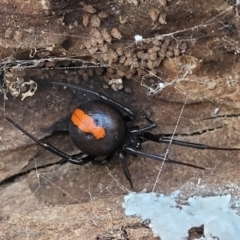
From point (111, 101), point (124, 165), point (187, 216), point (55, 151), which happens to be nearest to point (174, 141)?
point (124, 165)

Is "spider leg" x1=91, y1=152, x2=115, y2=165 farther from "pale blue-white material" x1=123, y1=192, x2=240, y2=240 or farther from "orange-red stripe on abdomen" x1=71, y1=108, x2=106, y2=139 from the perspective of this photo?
"pale blue-white material" x1=123, y1=192, x2=240, y2=240

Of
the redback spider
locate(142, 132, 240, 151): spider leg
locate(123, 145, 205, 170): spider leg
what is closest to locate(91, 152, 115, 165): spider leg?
the redback spider

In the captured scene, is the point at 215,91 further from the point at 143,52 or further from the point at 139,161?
the point at 139,161

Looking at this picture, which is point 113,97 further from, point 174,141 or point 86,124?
point 174,141

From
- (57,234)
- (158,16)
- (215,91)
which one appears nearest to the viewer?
(57,234)

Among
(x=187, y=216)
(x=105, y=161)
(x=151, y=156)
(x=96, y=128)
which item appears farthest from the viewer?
(x=105, y=161)

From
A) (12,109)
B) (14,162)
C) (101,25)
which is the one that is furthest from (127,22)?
(14,162)

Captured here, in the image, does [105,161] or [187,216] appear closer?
[187,216]

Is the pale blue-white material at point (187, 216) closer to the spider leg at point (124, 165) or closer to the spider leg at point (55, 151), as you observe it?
the spider leg at point (124, 165)
